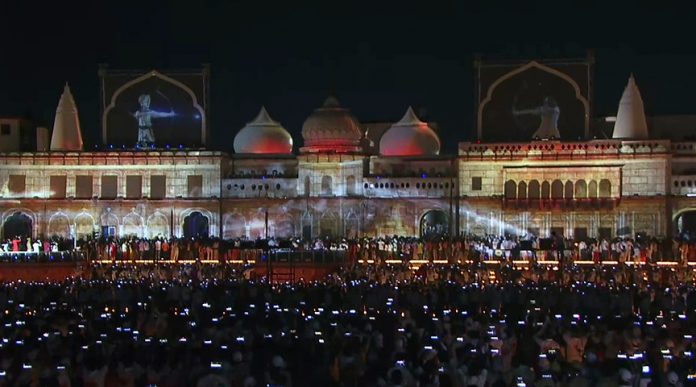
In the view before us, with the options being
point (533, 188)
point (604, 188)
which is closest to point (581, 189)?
point (604, 188)

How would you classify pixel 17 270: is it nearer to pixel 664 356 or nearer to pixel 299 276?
pixel 299 276

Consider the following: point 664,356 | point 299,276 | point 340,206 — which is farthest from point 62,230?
point 664,356

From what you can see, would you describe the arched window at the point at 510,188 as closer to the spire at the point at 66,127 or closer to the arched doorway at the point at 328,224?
the arched doorway at the point at 328,224

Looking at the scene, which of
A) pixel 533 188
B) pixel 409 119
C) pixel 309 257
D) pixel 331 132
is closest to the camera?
pixel 309 257

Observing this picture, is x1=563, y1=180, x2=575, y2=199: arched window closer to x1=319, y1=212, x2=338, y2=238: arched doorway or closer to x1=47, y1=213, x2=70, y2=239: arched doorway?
x1=319, y1=212, x2=338, y2=238: arched doorway

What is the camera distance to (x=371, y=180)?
2335 inches

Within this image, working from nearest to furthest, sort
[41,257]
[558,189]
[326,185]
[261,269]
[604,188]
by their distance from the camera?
[261,269] < [41,257] < [604,188] < [558,189] < [326,185]

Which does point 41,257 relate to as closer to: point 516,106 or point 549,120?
point 516,106

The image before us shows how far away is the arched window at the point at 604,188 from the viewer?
57.2 meters

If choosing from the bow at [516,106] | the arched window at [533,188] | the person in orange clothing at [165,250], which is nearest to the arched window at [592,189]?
the arched window at [533,188]

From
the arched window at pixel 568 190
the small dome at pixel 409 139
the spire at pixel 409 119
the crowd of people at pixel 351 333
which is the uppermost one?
the spire at pixel 409 119

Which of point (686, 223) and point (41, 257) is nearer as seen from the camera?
point (41, 257)

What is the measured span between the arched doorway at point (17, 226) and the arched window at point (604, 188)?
25.8m

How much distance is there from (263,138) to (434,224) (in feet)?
29.9
